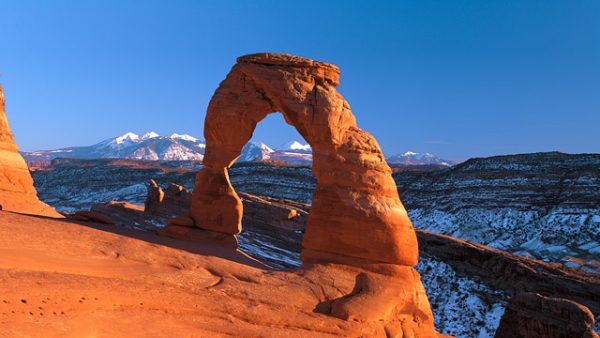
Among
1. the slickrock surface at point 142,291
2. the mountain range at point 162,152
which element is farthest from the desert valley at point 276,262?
the mountain range at point 162,152

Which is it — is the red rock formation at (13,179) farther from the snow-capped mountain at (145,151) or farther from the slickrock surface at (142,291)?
the snow-capped mountain at (145,151)

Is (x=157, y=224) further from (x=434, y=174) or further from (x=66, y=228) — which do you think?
(x=434, y=174)

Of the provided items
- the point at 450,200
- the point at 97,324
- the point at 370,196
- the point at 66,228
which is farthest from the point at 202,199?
the point at 450,200

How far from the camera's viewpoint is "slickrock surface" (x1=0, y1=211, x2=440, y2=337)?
6074 mm

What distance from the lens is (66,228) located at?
984 cm

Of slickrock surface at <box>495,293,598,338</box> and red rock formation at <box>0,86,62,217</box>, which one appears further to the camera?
red rock formation at <box>0,86,62,217</box>

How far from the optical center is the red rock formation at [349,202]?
10.3m

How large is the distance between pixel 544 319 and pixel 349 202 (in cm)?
850

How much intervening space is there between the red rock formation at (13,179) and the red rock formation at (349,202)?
9.93 meters

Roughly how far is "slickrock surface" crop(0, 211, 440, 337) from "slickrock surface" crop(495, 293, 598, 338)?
22.3ft

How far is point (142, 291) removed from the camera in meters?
7.24

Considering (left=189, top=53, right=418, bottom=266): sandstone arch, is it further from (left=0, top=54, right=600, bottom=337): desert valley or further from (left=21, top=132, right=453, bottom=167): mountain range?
(left=21, top=132, right=453, bottom=167): mountain range

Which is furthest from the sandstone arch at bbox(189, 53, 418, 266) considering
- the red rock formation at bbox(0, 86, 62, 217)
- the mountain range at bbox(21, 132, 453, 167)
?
the mountain range at bbox(21, 132, 453, 167)

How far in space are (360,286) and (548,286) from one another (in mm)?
14092
